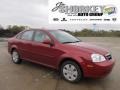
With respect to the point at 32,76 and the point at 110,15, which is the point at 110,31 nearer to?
the point at 110,15

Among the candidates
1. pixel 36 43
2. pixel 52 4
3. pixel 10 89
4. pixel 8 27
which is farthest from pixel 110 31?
pixel 10 89

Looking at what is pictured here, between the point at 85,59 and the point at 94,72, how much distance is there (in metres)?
0.43

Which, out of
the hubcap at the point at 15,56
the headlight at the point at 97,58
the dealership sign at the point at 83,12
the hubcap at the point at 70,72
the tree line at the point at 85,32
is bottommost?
the hubcap at the point at 70,72

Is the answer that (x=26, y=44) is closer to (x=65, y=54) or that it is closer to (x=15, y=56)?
(x=15, y=56)

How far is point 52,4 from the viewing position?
30266 mm

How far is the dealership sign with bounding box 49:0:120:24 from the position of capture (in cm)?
3030

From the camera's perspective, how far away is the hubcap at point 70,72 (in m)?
6.75

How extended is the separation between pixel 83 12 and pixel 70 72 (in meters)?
24.3

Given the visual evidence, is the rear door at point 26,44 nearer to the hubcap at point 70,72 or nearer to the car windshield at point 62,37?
the car windshield at point 62,37

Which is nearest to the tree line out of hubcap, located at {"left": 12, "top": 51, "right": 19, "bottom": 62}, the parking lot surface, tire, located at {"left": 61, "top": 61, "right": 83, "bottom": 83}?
hubcap, located at {"left": 12, "top": 51, "right": 19, "bottom": 62}

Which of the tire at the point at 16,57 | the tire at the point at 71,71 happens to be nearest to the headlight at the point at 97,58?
the tire at the point at 71,71

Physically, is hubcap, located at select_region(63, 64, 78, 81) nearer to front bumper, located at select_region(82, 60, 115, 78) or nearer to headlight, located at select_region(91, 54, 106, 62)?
front bumper, located at select_region(82, 60, 115, 78)

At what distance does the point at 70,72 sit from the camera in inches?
270

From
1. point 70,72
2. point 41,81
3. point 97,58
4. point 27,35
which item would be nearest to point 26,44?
point 27,35
